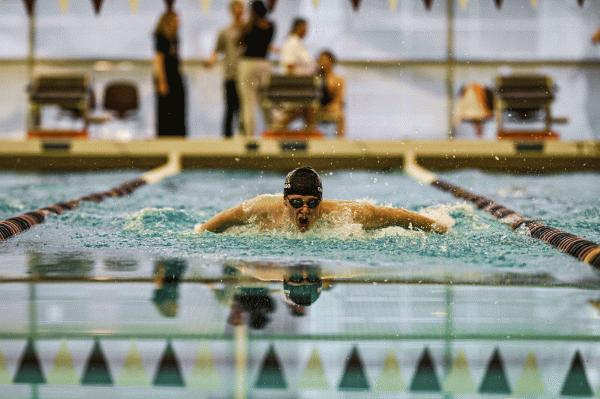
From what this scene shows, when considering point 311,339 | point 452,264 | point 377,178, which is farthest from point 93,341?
point 377,178

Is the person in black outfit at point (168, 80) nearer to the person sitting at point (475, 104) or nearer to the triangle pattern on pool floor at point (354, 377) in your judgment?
the person sitting at point (475, 104)

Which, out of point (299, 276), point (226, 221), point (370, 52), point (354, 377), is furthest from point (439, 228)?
point (370, 52)

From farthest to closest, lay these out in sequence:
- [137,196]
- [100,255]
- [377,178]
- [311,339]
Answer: [377,178]
[137,196]
[100,255]
[311,339]

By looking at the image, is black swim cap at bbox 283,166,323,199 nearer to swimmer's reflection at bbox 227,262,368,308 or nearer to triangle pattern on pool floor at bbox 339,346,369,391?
swimmer's reflection at bbox 227,262,368,308

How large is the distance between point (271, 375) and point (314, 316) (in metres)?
0.28

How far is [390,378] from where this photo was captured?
1.33 metres

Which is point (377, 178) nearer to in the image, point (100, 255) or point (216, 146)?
point (216, 146)

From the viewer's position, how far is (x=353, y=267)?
2193 mm

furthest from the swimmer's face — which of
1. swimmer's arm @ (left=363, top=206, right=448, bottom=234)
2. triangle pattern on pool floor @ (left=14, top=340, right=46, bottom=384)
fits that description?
triangle pattern on pool floor @ (left=14, top=340, right=46, bottom=384)

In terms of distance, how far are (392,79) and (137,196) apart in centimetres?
541

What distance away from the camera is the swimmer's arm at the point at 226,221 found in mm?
3039

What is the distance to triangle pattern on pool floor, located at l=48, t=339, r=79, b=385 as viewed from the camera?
1309mm

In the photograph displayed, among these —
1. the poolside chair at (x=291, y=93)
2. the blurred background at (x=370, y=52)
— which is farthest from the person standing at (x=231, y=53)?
the blurred background at (x=370, y=52)

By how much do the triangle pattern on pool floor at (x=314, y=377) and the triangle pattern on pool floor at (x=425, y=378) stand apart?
18cm
